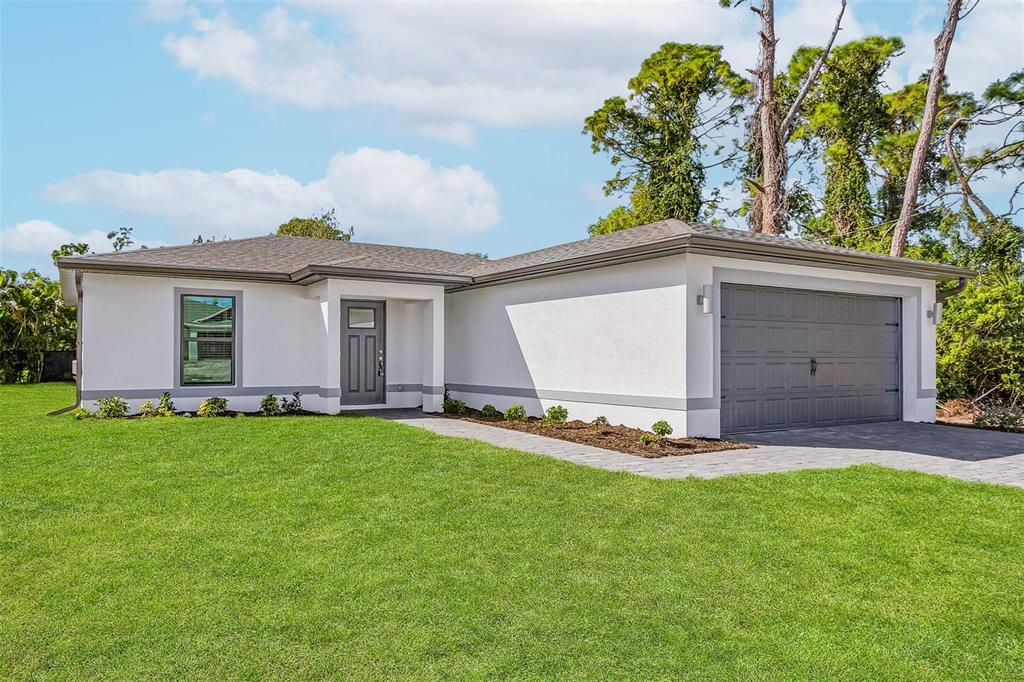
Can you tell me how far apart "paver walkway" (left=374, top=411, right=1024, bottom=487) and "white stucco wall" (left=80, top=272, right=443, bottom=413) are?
2.80 metres

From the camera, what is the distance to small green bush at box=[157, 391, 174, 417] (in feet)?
39.6

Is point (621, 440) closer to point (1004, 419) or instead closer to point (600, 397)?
point (600, 397)

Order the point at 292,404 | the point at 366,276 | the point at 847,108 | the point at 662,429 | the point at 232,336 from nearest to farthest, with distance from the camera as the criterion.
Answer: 1. the point at 662,429
2. the point at 366,276
3. the point at 232,336
4. the point at 292,404
5. the point at 847,108

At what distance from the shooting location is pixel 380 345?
14.4 meters

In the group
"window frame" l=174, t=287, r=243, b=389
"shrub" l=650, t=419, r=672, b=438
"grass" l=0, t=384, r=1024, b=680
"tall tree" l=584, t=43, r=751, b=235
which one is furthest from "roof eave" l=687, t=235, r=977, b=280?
"tall tree" l=584, t=43, r=751, b=235

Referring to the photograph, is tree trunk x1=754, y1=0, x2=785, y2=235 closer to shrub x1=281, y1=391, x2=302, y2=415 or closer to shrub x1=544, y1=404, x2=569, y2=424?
shrub x1=544, y1=404, x2=569, y2=424

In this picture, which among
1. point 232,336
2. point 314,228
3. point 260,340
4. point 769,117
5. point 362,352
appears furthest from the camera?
point 314,228

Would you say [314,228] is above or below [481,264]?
above

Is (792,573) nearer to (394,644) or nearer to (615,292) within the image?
(394,644)

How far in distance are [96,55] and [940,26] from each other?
777 inches

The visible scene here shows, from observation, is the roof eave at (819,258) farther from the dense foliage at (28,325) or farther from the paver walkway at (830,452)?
the dense foliage at (28,325)

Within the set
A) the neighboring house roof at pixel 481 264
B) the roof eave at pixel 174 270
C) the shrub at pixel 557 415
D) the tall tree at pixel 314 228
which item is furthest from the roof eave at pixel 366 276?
the tall tree at pixel 314 228

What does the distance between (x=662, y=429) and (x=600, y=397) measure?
5.44ft

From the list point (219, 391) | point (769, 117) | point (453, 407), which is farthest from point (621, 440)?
point (769, 117)
